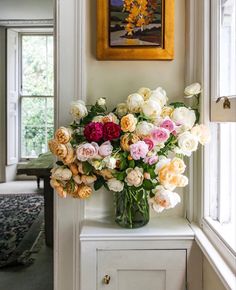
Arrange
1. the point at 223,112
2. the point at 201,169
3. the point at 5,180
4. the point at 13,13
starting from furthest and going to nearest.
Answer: the point at 5,180, the point at 13,13, the point at 201,169, the point at 223,112

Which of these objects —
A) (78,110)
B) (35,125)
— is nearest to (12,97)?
(35,125)

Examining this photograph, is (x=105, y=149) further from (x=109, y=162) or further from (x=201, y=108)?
(x=201, y=108)

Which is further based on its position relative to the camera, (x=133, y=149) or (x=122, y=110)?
(x=122, y=110)

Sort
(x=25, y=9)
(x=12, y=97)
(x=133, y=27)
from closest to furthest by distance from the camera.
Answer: (x=133, y=27), (x=25, y=9), (x=12, y=97)

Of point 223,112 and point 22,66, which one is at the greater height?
point 22,66

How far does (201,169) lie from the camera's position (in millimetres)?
1671

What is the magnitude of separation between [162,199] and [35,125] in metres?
5.70

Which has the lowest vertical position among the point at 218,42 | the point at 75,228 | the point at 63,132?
the point at 75,228

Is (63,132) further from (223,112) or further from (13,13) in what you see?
(13,13)

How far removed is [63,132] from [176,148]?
48cm

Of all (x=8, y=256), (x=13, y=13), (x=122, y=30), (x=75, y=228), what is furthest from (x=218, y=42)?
(x=13, y=13)

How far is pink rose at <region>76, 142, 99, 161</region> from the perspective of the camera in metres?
1.46

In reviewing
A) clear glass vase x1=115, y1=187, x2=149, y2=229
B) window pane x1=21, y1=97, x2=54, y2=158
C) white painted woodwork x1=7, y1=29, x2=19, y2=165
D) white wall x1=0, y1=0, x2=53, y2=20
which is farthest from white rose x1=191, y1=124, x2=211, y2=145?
window pane x1=21, y1=97, x2=54, y2=158

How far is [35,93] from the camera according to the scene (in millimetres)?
6895
